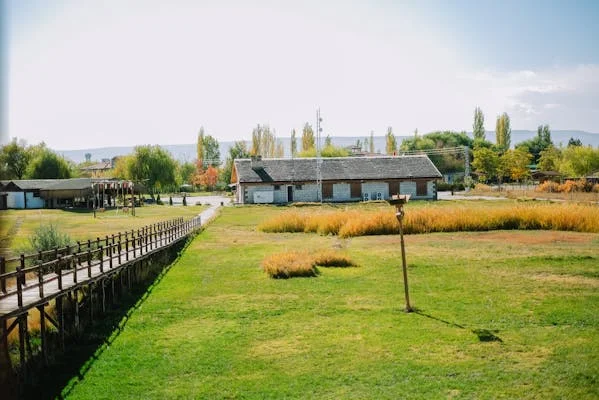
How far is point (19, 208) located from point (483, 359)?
63.3 metres

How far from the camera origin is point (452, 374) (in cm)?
1059

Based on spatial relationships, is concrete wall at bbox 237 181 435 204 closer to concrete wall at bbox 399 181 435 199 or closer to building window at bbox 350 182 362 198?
concrete wall at bbox 399 181 435 199

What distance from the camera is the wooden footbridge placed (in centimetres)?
1135

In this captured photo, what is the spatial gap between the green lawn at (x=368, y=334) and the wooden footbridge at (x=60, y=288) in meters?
1.30

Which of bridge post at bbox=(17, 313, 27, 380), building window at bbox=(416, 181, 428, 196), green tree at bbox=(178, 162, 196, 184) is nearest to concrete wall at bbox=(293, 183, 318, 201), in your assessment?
building window at bbox=(416, 181, 428, 196)

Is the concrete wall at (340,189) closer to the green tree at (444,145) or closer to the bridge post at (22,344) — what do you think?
the green tree at (444,145)

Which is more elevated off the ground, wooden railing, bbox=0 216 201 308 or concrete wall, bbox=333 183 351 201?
concrete wall, bbox=333 183 351 201

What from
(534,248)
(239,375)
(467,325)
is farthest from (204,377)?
(534,248)

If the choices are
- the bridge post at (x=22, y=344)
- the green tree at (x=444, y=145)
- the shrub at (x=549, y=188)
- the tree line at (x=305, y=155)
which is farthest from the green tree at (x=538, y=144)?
the bridge post at (x=22, y=344)

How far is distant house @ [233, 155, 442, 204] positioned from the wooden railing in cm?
2667

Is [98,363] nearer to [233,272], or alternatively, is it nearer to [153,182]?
[233,272]

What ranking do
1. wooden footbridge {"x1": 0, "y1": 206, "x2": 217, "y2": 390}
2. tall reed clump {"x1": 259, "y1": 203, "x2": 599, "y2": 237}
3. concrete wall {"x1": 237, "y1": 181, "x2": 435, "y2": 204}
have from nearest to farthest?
wooden footbridge {"x1": 0, "y1": 206, "x2": 217, "y2": 390}
tall reed clump {"x1": 259, "y1": 203, "x2": 599, "y2": 237}
concrete wall {"x1": 237, "y1": 181, "x2": 435, "y2": 204}

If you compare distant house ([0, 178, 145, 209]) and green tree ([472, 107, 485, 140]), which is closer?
distant house ([0, 178, 145, 209])

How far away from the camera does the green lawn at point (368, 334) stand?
10.3m
